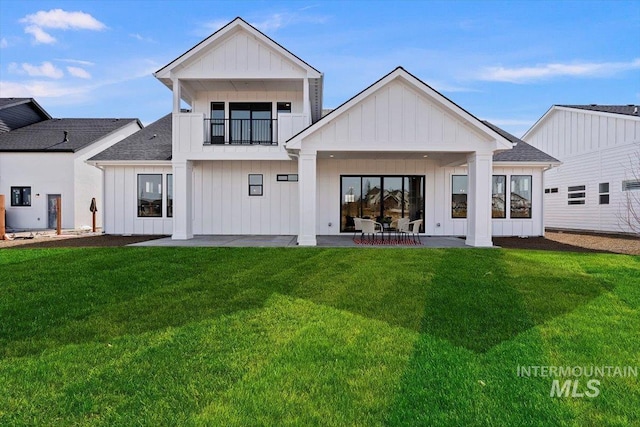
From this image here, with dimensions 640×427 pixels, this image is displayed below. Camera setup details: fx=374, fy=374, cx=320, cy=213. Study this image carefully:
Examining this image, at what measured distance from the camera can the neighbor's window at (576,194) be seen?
62.7ft

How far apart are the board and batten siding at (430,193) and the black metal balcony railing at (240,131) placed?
238cm

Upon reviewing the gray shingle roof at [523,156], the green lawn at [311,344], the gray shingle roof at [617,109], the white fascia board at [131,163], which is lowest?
the green lawn at [311,344]

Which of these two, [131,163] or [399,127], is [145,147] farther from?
[399,127]

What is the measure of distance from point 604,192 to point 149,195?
20535 mm

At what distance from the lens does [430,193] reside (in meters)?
15.0

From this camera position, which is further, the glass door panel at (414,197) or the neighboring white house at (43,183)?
the neighboring white house at (43,183)

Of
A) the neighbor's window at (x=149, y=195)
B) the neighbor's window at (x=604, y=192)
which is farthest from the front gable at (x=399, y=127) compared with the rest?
the neighbor's window at (x=604, y=192)

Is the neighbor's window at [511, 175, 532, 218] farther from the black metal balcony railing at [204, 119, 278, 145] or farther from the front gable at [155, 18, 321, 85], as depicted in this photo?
the black metal balcony railing at [204, 119, 278, 145]

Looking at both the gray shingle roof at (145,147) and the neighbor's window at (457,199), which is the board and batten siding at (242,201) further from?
the neighbor's window at (457,199)

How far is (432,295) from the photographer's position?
5.73 meters

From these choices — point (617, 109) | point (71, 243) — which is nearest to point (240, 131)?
point (71, 243)

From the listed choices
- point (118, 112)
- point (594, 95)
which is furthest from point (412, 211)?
point (118, 112)

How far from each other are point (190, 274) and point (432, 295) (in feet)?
14.7

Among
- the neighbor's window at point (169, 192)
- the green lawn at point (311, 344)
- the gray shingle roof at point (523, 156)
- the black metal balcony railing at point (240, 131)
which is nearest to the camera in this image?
the green lawn at point (311, 344)
